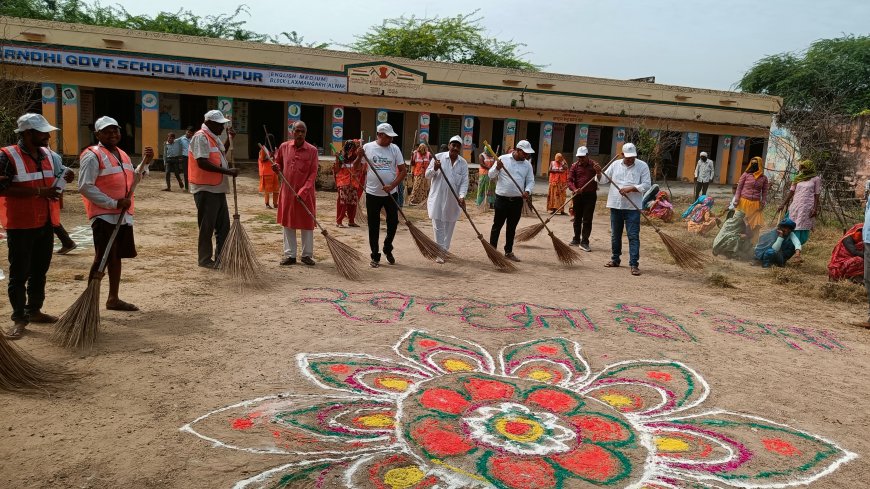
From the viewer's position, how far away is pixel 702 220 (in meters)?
11.8

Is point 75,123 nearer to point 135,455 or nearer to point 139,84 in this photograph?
point 139,84

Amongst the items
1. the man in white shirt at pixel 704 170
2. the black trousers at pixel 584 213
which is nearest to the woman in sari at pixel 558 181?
the black trousers at pixel 584 213

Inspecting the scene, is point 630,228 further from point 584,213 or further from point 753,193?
point 753,193

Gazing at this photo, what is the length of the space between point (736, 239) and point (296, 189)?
619 cm

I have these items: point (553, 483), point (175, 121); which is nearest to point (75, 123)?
point (175, 121)

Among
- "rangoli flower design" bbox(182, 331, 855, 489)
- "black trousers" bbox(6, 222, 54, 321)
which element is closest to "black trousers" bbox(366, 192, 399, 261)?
"rangoli flower design" bbox(182, 331, 855, 489)

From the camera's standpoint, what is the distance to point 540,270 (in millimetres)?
7590

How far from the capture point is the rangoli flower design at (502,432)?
2812mm

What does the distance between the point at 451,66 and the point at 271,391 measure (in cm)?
1876

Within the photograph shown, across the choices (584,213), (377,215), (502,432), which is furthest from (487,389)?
(584,213)

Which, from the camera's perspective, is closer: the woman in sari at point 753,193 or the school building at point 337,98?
the woman in sari at point 753,193

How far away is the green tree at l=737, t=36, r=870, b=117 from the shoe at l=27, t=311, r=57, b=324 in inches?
1122

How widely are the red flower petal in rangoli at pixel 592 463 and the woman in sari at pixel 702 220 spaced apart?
9.25m

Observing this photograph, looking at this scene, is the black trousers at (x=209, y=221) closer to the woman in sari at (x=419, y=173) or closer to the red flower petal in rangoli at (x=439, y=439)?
the red flower petal in rangoli at (x=439, y=439)
